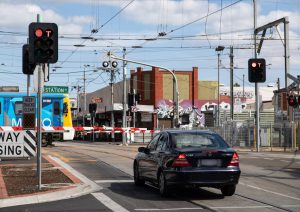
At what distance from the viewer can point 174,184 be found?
11.7m

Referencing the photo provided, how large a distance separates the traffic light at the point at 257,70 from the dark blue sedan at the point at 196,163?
1889cm

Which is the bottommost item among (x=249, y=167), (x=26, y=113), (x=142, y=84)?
(x=249, y=167)

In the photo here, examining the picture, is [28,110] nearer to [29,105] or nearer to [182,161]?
[29,105]

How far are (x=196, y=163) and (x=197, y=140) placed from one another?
37.5 inches

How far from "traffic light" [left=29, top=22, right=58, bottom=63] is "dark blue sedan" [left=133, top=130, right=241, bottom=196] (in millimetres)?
3452

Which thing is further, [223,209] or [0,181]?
[0,181]

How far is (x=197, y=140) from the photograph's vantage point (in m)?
12.5

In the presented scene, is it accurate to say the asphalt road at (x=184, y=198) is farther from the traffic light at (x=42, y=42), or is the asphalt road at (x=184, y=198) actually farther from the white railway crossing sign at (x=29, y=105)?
the traffic light at (x=42, y=42)

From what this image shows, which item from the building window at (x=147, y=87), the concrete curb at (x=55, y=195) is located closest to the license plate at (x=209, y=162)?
the concrete curb at (x=55, y=195)

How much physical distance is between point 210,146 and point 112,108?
4925 cm

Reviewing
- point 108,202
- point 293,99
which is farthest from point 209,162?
point 293,99

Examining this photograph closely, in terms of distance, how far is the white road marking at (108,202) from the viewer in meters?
10.6

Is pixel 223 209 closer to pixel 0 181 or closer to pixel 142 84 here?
pixel 0 181

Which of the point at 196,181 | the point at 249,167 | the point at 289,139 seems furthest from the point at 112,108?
the point at 196,181
